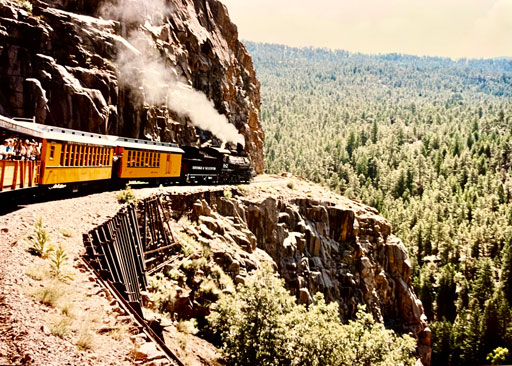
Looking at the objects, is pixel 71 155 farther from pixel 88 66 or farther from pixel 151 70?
pixel 151 70

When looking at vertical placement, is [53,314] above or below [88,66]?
below

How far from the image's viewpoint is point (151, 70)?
136 feet

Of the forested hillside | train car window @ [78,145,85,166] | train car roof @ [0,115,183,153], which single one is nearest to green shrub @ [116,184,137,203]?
train car window @ [78,145,85,166]

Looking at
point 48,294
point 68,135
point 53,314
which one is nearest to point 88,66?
point 68,135

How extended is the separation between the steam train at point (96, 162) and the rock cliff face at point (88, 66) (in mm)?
4939

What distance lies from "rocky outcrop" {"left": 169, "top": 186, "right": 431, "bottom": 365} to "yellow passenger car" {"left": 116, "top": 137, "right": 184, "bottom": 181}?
3.46 m

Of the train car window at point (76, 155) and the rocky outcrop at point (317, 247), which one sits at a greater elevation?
the train car window at point (76, 155)

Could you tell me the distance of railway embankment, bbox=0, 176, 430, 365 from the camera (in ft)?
29.1

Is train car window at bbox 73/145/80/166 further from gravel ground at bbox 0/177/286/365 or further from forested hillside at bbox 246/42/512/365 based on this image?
forested hillside at bbox 246/42/512/365

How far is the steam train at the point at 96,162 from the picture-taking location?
17.0m

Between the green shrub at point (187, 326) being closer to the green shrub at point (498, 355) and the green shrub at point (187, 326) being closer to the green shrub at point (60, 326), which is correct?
the green shrub at point (60, 326)

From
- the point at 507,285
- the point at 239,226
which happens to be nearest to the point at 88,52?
the point at 239,226

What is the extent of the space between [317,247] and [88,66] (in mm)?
25742

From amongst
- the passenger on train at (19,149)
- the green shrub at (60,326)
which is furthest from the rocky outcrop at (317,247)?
the green shrub at (60,326)
